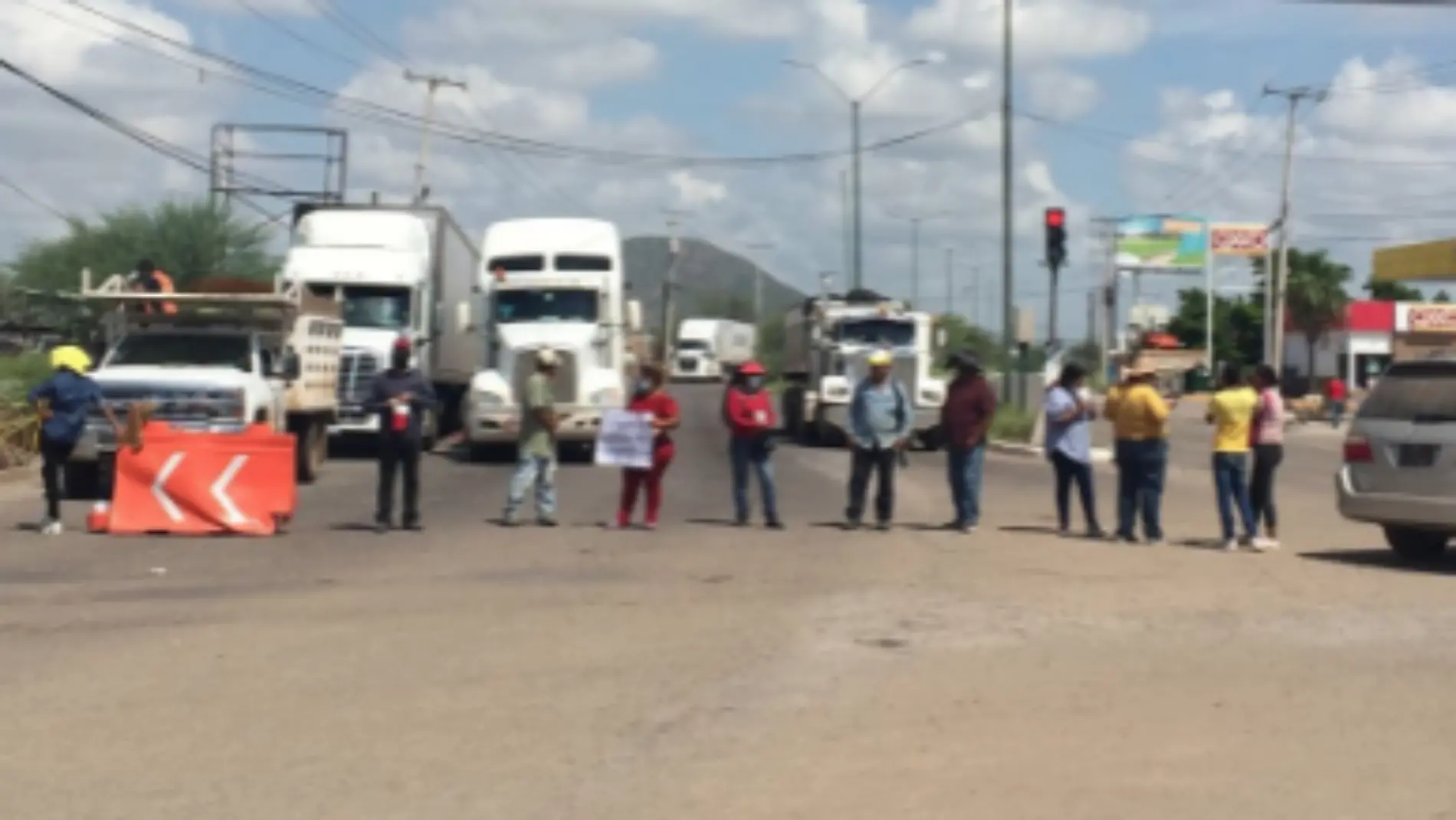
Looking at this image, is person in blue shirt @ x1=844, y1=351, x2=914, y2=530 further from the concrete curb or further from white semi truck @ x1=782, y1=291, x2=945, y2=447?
white semi truck @ x1=782, y1=291, x2=945, y2=447

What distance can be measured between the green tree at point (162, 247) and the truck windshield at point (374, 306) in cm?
2572

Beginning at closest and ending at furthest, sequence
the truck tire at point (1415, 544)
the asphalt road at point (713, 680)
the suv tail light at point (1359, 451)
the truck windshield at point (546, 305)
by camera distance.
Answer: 1. the asphalt road at point (713, 680)
2. the suv tail light at point (1359, 451)
3. the truck tire at point (1415, 544)
4. the truck windshield at point (546, 305)

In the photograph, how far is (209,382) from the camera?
22297 millimetres

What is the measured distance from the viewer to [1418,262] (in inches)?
2653

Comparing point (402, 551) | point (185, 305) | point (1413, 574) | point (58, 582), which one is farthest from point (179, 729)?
point (185, 305)

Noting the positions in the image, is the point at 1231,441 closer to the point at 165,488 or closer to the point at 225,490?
the point at 225,490

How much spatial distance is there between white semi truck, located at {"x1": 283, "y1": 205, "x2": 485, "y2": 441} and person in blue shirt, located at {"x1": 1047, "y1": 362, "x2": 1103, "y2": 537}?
46.8ft

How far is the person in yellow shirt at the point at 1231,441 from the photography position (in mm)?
17625

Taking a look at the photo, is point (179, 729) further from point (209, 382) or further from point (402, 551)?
point (209, 382)

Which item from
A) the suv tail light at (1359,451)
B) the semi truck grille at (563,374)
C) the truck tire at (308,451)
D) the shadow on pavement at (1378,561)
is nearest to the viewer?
the shadow on pavement at (1378,561)

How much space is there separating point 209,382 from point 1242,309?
284ft

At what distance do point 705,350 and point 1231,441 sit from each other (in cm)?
7635

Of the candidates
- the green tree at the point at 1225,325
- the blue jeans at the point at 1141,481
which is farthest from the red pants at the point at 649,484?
the green tree at the point at 1225,325

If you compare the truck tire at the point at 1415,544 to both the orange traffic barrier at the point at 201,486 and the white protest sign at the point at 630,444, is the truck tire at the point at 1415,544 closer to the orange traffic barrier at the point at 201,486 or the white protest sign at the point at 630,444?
the white protest sign at the point at 630,444
